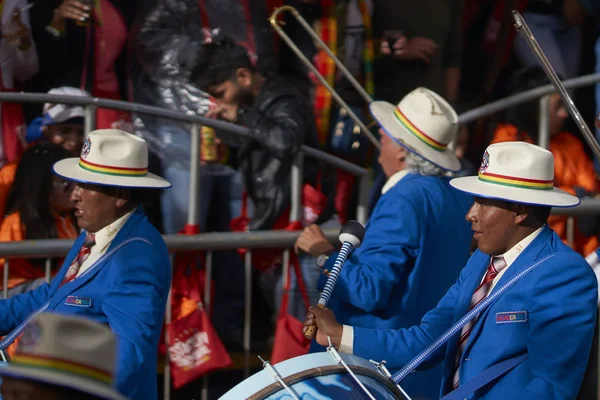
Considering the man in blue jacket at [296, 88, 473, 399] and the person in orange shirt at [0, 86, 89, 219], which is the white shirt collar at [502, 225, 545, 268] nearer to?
the man in blue jacket at [296, 88, 473, 399]

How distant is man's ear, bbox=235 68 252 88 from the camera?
21.6 ft

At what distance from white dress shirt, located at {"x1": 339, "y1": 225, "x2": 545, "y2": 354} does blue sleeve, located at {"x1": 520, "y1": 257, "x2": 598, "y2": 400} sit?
167 mm

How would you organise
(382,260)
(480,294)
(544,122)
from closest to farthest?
(480,294), (382,260), (544,122)

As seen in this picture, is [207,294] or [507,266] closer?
[507,266]

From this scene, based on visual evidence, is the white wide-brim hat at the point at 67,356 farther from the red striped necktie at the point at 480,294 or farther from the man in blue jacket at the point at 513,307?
the red striped necktie at the point at 480,294

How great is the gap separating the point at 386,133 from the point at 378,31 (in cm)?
230

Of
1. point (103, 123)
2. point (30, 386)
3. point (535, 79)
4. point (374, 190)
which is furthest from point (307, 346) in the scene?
point (30, 386)

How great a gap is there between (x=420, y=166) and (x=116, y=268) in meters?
1.54

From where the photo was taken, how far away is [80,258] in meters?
4.42

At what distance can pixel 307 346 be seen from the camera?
5.77 metres

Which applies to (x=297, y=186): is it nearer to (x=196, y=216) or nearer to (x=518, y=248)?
(x=196, y=216)

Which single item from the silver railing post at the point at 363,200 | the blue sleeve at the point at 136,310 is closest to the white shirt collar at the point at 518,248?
the blue sleeve at the point at 136,310

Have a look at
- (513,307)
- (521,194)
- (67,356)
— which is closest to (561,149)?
(521,194)

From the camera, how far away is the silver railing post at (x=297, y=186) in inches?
250
